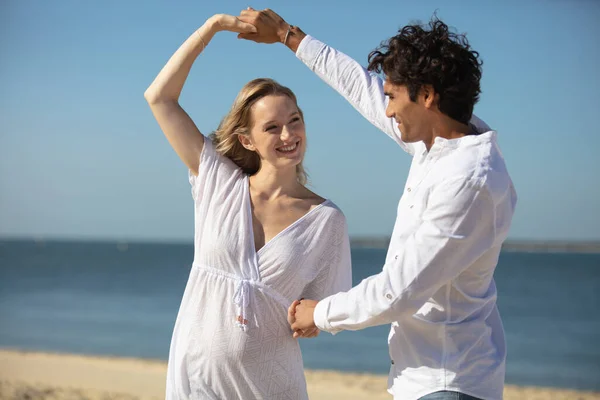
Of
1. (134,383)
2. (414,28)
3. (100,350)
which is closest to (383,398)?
(134,383)

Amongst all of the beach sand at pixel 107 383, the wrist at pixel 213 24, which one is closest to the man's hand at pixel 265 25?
the wrist at pixel 213 24

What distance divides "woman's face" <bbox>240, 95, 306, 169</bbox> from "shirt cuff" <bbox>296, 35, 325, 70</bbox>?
0.74 ft

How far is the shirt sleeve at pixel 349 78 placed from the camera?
133 inches

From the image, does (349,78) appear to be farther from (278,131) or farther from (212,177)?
(212,177)

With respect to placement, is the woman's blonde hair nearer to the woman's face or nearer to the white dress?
the woman's face

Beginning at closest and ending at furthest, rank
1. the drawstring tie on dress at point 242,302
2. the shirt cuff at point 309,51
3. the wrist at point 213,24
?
the drawstring tie on dress at point 242,302, the wrist at point 213,24, the shirt cuff at point 309,51

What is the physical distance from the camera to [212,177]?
3.39 metres

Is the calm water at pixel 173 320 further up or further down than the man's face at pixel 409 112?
further down

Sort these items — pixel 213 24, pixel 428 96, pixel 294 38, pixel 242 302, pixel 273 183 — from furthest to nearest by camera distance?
1. pixel 294 38
2. pixel 273 183
3. pixel 213 24
4. pixel 242 302
5. pixel 428 96

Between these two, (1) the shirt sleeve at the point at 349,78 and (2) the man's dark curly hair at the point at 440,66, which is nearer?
(2) the man's dark curly hair at the point at 440,66

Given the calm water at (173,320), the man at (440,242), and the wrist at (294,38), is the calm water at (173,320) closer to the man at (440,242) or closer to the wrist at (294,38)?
the wrist at (294,38)

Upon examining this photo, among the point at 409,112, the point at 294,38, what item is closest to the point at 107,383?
the point at 294,38

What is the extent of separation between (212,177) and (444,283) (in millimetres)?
1333

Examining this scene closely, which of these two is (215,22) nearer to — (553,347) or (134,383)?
(134,383)
